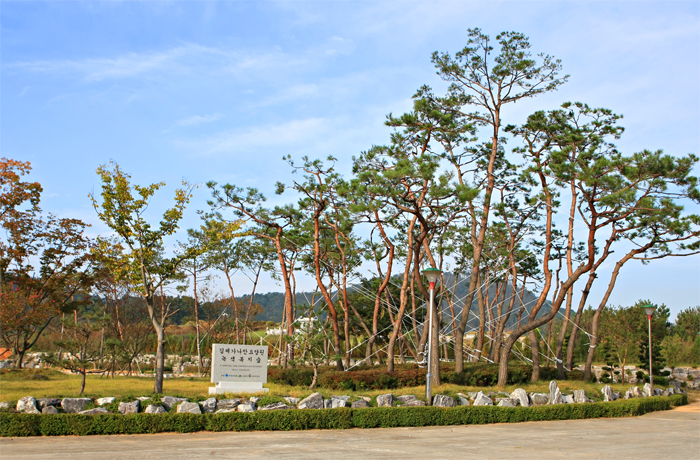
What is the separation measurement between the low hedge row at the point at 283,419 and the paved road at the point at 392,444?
256mm

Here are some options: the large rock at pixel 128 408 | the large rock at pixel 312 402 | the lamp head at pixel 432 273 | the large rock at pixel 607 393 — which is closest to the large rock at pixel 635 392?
the large rock at pixel 607 393

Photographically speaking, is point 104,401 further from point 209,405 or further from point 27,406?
point 209,405

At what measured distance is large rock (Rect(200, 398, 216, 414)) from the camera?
9.98 metres

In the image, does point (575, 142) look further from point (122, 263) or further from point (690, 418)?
point (122, 263)

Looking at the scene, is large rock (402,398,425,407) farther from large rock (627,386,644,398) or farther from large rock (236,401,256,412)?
large rock (627,386,644,398)

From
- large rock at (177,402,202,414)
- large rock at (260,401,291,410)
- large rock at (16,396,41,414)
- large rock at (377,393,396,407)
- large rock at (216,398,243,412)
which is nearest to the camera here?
large rock at (16,396,41,414)

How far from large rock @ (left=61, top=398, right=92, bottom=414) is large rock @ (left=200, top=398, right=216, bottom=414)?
2.02 meters

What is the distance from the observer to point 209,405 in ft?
32.8

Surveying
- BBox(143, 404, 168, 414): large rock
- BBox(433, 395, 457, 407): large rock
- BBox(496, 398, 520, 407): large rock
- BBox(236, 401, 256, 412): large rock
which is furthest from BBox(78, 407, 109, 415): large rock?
BBox(496, 398, 520, 407): large rock

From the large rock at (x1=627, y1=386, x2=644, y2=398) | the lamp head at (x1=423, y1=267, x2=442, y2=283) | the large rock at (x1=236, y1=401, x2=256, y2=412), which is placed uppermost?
the lamp head at (x1=423, y1=267, x2=442, y2=283)

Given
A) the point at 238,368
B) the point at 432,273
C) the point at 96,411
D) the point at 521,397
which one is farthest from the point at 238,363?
the point at 521,397

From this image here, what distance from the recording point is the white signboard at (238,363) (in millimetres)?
12164

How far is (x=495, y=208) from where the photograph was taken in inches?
687

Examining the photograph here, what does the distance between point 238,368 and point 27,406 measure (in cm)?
433
